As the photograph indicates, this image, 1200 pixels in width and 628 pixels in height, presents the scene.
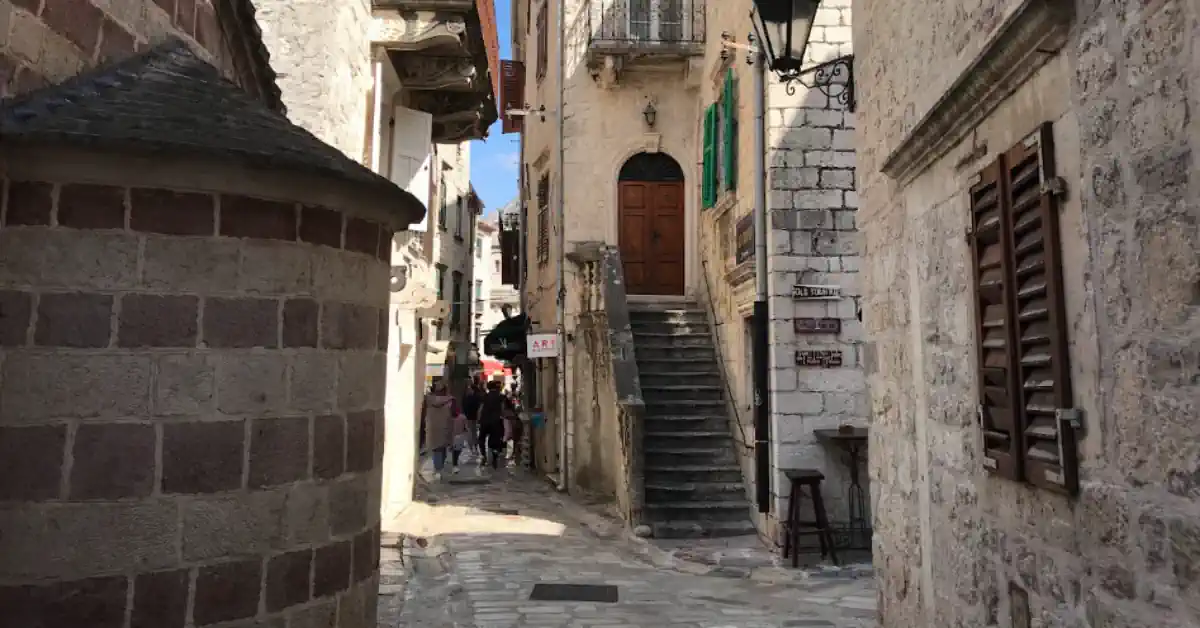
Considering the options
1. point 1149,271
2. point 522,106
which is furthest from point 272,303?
point 522,106

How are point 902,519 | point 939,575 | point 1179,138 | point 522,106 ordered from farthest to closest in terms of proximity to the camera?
point 522,106 < point 902,519 < point 939,575 < point 1179,138

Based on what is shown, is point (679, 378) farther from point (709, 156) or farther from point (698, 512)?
point (709, 156)

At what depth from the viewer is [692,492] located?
10.4 metres

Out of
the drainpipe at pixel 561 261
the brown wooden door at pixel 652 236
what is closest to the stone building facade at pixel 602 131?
the drainpipe at pixel 561 261

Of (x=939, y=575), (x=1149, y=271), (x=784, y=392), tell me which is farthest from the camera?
(x=784, y=392)

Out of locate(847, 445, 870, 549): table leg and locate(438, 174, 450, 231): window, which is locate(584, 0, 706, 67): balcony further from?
locate(438, 174, 450, 231): window

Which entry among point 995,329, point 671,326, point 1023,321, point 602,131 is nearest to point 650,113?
point 602,131

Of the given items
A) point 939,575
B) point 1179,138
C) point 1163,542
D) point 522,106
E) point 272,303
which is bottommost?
point 939,575

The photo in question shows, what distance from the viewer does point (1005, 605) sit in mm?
3623

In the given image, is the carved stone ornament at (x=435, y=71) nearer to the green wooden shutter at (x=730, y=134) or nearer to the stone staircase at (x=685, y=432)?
the green wooden shutter at (x=730, y=134)

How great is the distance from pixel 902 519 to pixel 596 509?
24.4ft

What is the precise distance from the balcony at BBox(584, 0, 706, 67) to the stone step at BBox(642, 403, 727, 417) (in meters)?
6.05

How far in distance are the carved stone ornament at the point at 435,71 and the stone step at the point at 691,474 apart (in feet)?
17.5

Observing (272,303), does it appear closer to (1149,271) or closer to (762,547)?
(1149,271)
